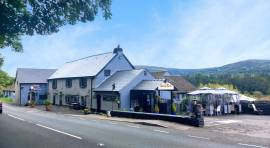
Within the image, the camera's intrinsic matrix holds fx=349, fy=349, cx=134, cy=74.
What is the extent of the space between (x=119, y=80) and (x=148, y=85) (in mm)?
4993

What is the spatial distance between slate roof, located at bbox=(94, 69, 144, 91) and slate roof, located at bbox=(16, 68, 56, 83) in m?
28.4

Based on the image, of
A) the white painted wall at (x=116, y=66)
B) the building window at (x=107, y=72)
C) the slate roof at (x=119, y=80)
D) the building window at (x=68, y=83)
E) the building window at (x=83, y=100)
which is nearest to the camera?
the slate roof at (x=119, y=80)

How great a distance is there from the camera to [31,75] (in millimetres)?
71250

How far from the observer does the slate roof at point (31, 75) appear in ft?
227

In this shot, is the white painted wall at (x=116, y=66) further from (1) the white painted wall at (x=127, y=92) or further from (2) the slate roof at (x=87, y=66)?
(1) the white painted wall at (x=127, y=92)

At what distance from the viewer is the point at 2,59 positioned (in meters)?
29.2

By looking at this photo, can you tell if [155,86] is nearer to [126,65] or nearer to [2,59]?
[126,65]

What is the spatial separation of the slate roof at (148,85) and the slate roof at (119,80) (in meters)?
1.19

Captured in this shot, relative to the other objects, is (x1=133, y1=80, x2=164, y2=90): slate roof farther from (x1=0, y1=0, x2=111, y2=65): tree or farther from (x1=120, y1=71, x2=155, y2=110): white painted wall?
(x1=0, y1=0, x2=111, y2=65): tree

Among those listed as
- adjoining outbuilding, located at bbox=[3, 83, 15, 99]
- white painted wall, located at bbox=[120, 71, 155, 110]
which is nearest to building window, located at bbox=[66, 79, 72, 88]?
white painted wall, located at bbox=[120, 71, 155, 110]

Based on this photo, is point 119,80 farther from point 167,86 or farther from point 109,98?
point 167,86

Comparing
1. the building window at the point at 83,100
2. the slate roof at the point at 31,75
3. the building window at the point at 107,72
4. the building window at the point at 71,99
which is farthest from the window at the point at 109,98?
the slate roof at the point at 31,75

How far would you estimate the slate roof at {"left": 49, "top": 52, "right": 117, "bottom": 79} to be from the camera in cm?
4795

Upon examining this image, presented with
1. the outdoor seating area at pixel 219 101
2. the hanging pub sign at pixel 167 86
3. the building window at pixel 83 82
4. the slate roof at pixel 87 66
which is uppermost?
the slate roof at pixel 87 66
